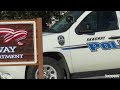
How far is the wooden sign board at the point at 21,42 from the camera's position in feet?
26.4

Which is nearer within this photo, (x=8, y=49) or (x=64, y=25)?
(x=8, y=49)

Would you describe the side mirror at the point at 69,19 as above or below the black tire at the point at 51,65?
above

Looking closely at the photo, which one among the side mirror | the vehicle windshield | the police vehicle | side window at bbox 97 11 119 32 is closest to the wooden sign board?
the police vehicle

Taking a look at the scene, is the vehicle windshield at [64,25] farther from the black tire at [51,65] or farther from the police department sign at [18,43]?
the police department sign at [18,43]

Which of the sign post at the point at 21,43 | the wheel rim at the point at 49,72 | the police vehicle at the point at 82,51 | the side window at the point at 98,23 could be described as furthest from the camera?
the side window at the point at 98,23

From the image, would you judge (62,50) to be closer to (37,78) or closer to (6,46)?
(37,78)

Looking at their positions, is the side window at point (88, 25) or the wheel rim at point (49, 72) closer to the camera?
the wheel rim at point (49, 72)

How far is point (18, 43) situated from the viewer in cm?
812

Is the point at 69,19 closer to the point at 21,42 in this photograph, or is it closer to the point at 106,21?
the point at 106,21

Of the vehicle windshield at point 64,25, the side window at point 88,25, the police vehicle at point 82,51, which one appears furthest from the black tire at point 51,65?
the side window at point 88,25

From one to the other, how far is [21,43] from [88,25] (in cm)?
184

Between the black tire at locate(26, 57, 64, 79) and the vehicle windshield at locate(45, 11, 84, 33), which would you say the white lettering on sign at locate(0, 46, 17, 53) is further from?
the vehicle windshield at locate(45, 11, 84, 33)

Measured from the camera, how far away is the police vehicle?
911cm

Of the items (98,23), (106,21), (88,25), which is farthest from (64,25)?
(106,21)
